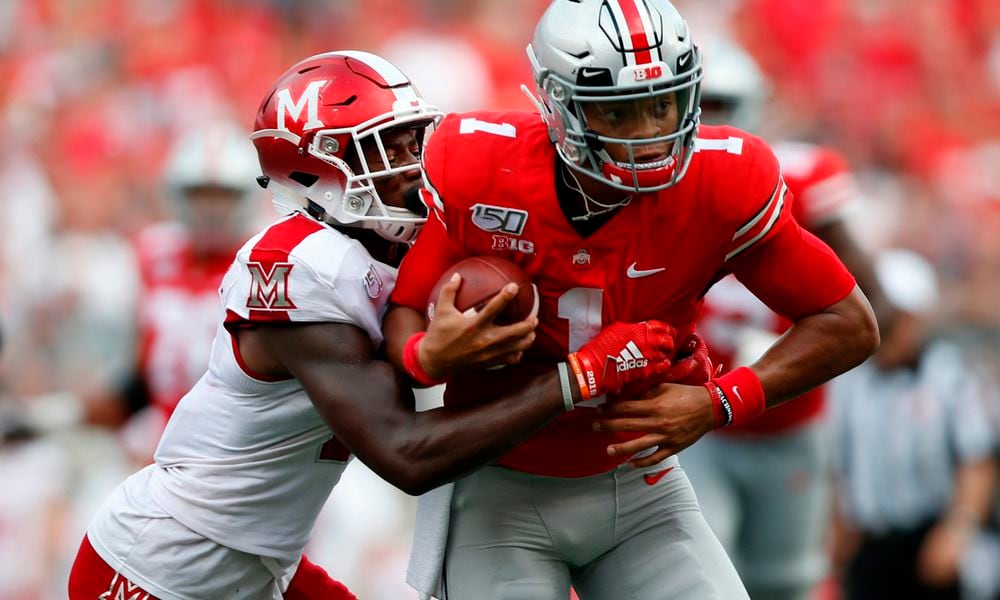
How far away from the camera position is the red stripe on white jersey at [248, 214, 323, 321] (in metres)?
3.21

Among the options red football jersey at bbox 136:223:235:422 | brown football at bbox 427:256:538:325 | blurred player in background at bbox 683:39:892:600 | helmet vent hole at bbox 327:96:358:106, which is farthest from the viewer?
red football jersey at bbox 136:223:235:422

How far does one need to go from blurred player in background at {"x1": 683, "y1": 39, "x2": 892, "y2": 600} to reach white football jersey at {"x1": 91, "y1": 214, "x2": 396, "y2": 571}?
2.09m

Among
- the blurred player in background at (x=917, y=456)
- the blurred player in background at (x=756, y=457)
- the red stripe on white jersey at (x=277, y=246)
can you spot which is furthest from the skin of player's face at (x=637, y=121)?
the blurred player in background at (x=917, y=456)

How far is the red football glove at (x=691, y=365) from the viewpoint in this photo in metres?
3.34

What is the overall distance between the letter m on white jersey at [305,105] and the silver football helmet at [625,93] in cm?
59

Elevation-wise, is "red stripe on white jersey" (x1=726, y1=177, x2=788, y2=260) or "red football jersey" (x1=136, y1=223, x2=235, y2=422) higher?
"red stripe on white jersey" (x1=726, y1=177, x2=788, y2=260)

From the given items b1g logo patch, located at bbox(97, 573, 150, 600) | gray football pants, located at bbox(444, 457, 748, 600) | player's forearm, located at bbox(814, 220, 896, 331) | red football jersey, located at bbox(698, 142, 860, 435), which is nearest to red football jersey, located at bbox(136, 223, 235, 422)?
red football jersey, located at bbox(698, 142, 860, 435)

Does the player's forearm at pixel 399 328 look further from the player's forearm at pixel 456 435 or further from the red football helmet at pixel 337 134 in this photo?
the red football helmet at pixel 337 134

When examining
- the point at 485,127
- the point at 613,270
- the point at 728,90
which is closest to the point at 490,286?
the point at 613,270

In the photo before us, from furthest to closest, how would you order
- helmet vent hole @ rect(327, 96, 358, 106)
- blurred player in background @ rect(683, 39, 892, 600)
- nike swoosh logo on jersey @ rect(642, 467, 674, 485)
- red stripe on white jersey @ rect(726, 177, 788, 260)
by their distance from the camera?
blurred player in background @ rect(683, 39, 892, 600), helmet vent hole @ rect(327, 96, 358, 106), nike swoosh logo on jersey @ rect(642, 467, 674, 485), red stripe on white jersey @ rect(726, 177, 788, 260)

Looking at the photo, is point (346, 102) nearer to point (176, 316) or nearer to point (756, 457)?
point (756, 457)

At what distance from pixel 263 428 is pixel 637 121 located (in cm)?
104

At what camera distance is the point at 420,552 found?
11.2 ft

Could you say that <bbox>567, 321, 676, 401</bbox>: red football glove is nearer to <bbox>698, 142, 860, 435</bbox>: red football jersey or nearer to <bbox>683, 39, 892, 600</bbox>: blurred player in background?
<bbox>698, 142, 860, 435</bbox>: red football jersey
